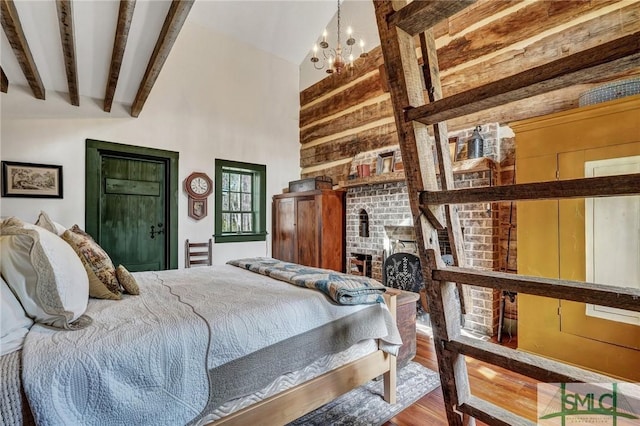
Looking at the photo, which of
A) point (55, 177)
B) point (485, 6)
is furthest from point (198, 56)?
point (485, 6)

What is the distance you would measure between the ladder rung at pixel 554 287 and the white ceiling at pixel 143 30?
2.62 metres

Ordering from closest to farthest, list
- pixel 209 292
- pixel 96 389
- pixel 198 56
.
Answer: pixel 96 389, pixel 209 292, pixel 198 56

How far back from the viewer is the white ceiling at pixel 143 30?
92.4 inches

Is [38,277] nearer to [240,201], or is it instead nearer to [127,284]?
[127,284]

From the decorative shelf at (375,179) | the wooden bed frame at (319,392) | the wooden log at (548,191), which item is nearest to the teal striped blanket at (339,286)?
the wooden bed frame at (319,392)

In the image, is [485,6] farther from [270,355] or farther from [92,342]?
[92,342]

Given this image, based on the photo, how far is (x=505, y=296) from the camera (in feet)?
10.2

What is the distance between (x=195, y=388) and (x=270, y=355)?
0.34 meters

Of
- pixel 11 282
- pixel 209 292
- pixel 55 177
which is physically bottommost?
pixel 209 292

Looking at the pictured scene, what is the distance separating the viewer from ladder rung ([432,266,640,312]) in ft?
2.15

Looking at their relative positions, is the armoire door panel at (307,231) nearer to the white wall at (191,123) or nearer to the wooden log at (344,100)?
the white wall at (191,123)

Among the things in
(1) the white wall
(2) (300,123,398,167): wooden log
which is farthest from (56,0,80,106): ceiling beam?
(2) (300,123,398,167): wooden log

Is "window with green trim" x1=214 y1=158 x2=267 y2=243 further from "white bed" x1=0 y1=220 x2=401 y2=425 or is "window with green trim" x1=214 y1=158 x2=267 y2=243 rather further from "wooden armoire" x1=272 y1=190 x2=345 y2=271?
"white bed" x1=0 y1=220 x2=401 y2=425

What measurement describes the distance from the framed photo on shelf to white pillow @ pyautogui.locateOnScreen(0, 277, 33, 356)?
3741 millimetres
